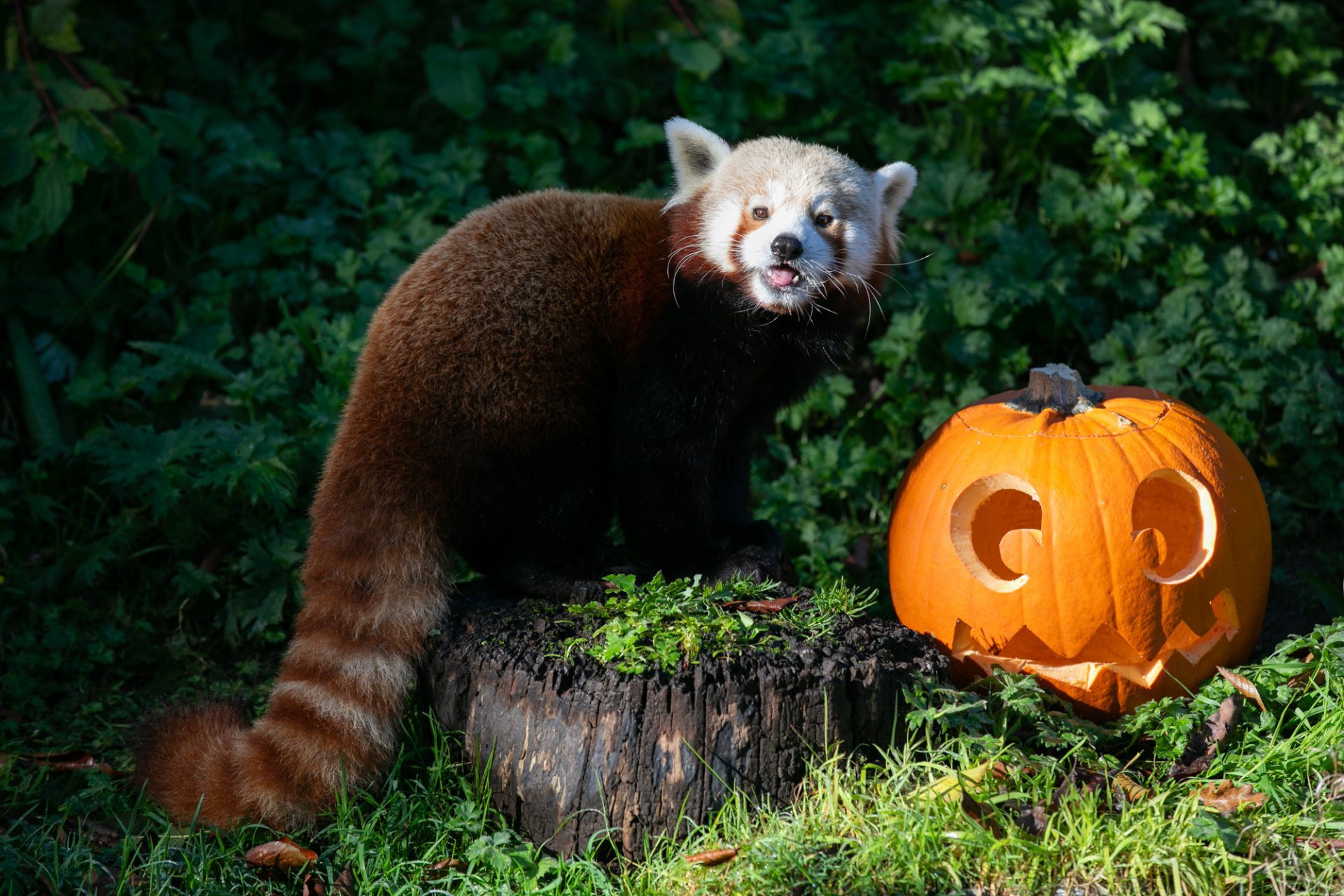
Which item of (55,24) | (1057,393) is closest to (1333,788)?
(1057,393)

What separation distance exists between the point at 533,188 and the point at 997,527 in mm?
2841

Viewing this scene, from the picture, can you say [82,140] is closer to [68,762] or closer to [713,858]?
[68,762]

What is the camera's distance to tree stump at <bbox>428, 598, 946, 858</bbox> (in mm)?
2949

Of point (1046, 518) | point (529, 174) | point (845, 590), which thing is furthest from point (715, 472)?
point (529, 174)

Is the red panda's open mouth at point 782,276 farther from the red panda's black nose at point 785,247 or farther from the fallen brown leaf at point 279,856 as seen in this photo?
the fallen brown leaf at point 279,856

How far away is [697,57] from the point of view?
5.54m

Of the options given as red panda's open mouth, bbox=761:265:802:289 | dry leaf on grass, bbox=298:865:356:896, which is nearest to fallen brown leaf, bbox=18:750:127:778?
dry leaf on grass, bbox=298:865:356:896

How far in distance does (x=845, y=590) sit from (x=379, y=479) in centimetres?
143

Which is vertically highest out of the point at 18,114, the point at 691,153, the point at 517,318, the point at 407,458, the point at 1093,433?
the point at 18,114

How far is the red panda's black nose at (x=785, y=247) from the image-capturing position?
348cm

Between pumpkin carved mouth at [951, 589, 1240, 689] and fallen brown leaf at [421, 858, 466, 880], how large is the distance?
163 cm

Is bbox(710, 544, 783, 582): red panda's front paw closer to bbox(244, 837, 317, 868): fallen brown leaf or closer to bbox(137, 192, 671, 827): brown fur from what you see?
bbox(137, 192, 671, 827): brown fur

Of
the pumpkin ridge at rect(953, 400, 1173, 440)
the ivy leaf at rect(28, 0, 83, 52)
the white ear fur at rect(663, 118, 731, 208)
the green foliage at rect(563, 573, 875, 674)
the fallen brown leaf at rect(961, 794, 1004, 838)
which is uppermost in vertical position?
the ivy leaf at rect(28, 0, 83, 52)

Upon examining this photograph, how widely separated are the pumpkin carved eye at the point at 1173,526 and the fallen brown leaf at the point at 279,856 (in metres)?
2.47
